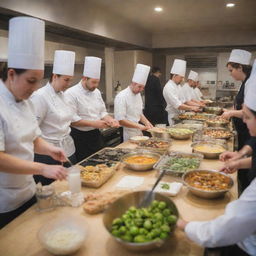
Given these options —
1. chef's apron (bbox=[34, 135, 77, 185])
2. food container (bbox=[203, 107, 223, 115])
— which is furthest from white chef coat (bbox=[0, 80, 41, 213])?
food container (bbox=[203, 107, 223, 115])

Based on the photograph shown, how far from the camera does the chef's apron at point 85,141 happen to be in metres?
3.29

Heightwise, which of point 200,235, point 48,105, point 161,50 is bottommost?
point 200,235

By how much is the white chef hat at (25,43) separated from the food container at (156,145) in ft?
4.16

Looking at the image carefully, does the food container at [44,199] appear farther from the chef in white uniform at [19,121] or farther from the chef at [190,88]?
the chef at [190,88]

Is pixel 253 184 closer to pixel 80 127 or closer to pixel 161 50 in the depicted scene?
pixel 80 127

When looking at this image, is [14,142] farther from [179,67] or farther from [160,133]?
[179,67]

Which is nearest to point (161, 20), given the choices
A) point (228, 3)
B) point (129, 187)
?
point (228, 3)

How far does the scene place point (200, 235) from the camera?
1151 millimetres

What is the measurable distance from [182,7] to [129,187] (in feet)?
14.3

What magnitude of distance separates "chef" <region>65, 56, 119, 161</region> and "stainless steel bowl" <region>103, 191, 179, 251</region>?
1715mm

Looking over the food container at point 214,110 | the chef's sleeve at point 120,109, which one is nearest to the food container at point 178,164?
the chef's sleeve at point 120,109

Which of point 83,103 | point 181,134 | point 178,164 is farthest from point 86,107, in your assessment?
point 178,164

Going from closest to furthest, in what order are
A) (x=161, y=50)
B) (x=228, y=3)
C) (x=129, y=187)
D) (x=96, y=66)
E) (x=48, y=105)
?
1. (x=129, y=187)
2. (x=48, y=105)
3. (x=96, y=66)
4. (x=228, y=3)
5. (x=161, y=50)

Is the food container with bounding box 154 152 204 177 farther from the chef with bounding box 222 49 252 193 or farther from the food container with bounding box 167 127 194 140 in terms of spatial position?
the chef with bounding box 222 49 252 193
